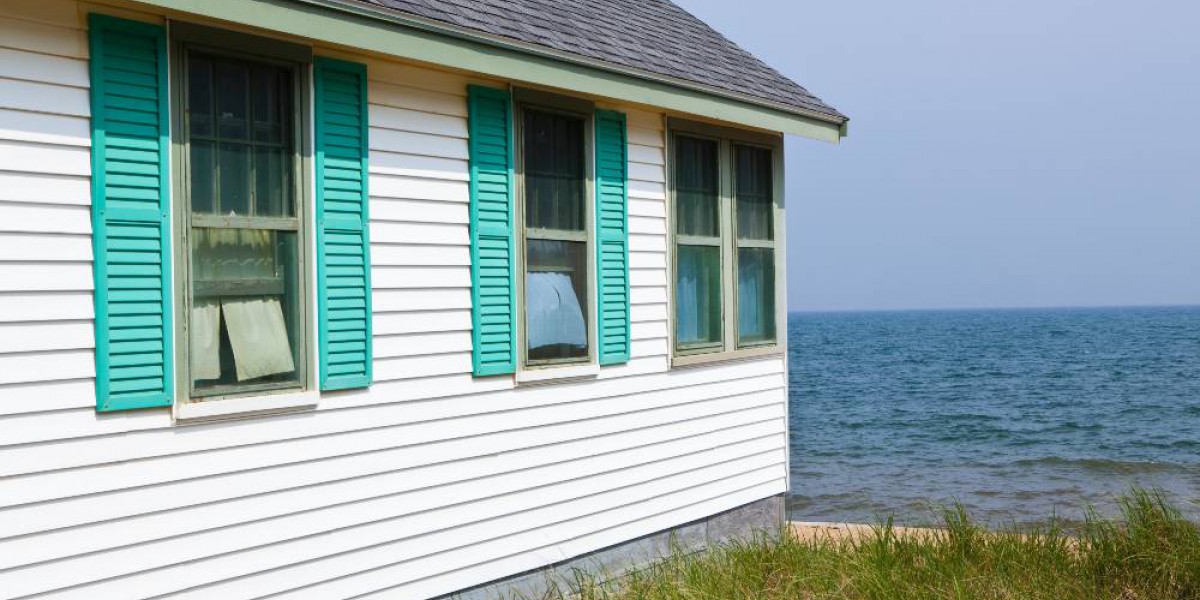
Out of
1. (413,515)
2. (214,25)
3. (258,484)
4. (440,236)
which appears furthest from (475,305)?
(214,25)

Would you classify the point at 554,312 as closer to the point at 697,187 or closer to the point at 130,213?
the point at 697,187

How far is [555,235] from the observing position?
844cm

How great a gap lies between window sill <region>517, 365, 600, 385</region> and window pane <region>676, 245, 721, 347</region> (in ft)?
4.22

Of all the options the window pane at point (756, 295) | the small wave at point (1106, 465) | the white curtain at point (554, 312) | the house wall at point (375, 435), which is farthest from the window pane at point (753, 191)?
the small wave at point (1106, 465)

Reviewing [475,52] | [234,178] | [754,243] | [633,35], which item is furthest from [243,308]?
[754,243]

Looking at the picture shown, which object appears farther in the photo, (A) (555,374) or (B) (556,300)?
(B) (556,300)

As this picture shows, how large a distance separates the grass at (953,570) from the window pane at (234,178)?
123 inches

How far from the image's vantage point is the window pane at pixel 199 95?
608cm

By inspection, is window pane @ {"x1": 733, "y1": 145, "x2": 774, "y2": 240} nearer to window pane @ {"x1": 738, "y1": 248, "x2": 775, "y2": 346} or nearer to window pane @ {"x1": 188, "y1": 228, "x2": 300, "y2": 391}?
window pane @ {"x1": 738, "y1": 248, "x2": 775, "y2": 346}

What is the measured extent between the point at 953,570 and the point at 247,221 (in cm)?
484

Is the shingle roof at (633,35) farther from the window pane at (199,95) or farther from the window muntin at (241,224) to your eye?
the window pane at (199,95)

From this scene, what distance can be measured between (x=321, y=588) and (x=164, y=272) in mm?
1983

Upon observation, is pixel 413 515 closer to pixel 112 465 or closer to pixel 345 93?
pixel 112 465

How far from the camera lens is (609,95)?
8.34m
